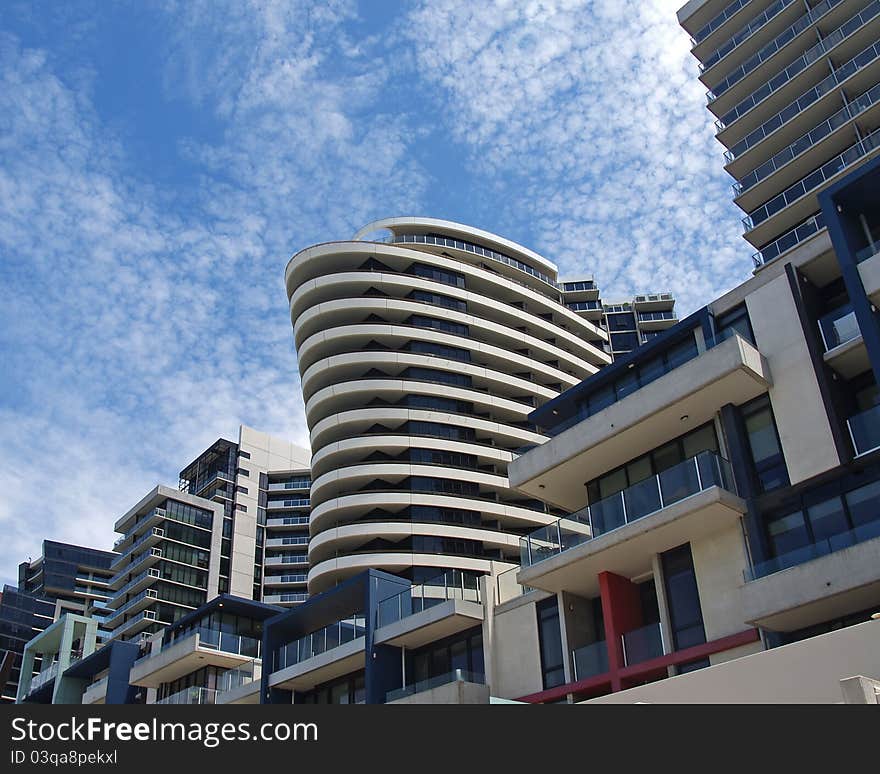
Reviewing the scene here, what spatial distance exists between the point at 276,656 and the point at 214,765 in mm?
32813

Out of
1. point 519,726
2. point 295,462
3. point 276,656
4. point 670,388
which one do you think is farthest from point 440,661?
point 295,462

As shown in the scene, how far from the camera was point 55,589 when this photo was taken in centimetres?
14262

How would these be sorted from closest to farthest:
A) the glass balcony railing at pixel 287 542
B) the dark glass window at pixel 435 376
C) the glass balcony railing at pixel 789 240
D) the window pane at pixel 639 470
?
the window pane at pixel 639 470, the glass balcony railing at pixel 789 240, the dark glass window at pixel 435 376, the glass balcony railing at pixel 287 542

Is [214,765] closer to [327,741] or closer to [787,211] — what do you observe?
[327,741]

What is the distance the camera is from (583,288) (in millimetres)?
100250

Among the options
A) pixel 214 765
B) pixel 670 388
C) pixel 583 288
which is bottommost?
pixel 214 765

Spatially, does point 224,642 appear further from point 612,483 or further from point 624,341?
point 624,341

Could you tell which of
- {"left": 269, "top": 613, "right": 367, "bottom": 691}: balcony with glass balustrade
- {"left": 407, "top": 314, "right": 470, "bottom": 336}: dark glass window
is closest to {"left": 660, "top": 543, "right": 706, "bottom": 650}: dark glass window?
{"left": 269, "top": 613, "right": 367, "bottom": 691}: balcony with glass balustrade

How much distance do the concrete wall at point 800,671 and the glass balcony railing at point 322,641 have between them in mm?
20752

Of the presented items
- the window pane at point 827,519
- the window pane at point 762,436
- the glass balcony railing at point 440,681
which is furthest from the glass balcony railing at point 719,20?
the glass balcony railing at point 440,681

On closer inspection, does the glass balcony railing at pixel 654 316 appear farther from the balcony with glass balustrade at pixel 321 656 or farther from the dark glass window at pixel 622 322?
the balcony with glass balustrade at pixel 321 656

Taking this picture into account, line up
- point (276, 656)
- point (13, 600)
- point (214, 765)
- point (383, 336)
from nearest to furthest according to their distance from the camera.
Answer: point (214, 765)
point (276, 656)
point (383, 336)
point (13, 600)
